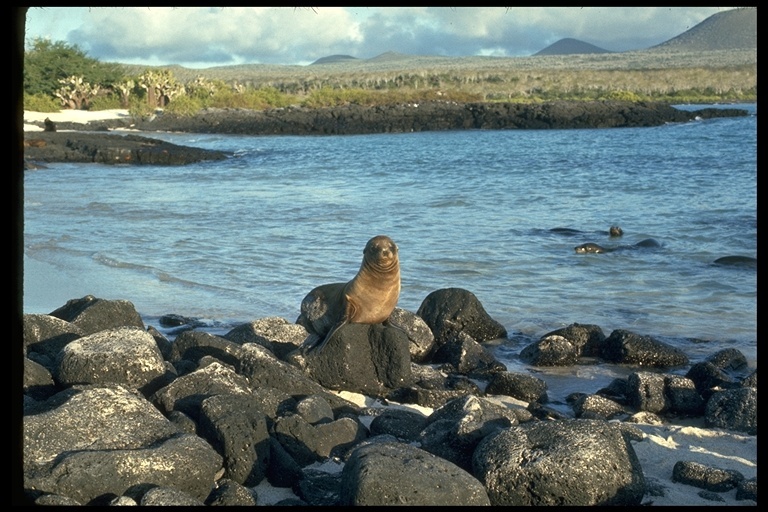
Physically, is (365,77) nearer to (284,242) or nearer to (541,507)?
(284,242)

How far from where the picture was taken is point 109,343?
6.02 m

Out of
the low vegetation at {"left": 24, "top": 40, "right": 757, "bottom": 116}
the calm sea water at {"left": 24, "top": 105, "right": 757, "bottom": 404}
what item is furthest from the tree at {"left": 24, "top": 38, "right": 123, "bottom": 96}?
the calm sea water at {"left": 24, "top": 105, "right": 757, "bottom": 404}

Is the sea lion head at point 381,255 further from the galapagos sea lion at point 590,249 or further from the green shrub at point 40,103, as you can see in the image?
the green shrub at point 40,103

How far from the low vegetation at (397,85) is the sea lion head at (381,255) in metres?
36.0

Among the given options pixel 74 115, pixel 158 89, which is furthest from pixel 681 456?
pixel 158 89

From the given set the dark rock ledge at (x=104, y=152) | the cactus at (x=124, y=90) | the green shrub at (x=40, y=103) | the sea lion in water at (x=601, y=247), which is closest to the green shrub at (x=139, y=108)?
the cactus at (x=124, y=90)

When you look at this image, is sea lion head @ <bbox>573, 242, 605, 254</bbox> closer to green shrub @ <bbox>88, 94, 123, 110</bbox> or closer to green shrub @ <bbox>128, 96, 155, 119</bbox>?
green shrub @ <bbox>128, 96, 155, 119</bbox>

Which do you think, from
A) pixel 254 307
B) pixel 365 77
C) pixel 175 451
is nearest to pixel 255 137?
pixel 254 307

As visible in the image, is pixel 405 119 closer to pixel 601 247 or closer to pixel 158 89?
pixel 158 89

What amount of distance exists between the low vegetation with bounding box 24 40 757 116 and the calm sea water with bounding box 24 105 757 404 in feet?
64.5

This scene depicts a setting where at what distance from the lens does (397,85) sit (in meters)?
80.8

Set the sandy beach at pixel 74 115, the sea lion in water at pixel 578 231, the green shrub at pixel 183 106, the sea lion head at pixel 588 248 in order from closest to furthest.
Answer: the sea lion head at pixel 588 248 → the sea lion in water at pixel 578 231 → the sandy beach at pixel 74 115 → the green shrub at pixel 183 106

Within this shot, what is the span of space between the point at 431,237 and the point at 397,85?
66.7m

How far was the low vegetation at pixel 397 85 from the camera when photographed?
53.7 meters
